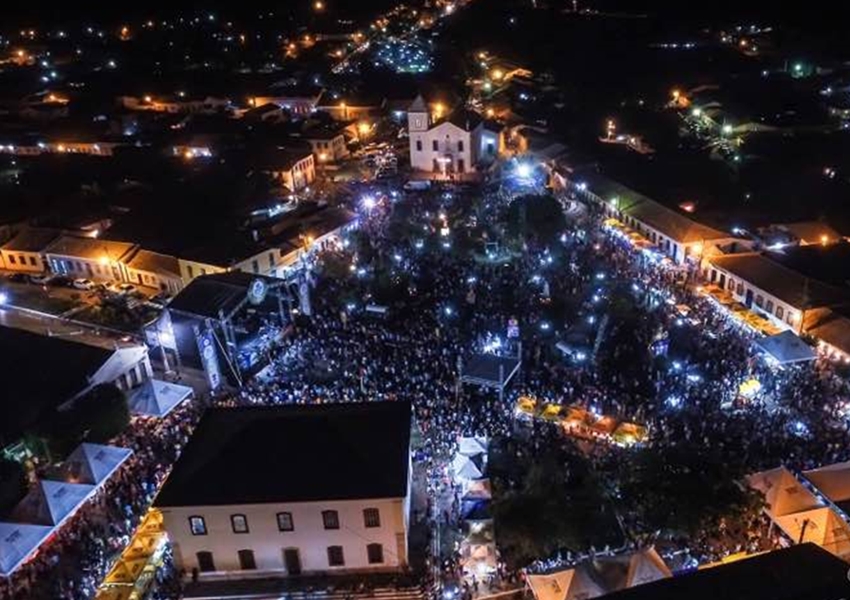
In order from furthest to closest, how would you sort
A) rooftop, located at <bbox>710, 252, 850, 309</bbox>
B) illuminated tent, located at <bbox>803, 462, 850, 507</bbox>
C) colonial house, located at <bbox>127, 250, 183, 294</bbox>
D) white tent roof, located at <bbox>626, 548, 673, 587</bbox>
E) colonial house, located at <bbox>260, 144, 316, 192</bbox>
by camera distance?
1. colonial house, located at <bbox>260, 144, 316, 192</bbox>
2. colonial house, located at <bbox>127, 250, 183, 294</bbox>
3. rooftop, located at <bbox>710, 252, 850, 309</bbox>
4. illuminated tent, located at <bbox>803, 462, 850, 507</bbox>
5. white tent roof, located at <bbox>626, 548, 673, 587</bbox>

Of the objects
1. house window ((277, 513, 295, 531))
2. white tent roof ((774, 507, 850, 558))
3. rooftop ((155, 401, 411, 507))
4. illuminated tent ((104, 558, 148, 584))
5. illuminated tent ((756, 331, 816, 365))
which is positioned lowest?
illuminated tent ((104, 558, 148, 584))

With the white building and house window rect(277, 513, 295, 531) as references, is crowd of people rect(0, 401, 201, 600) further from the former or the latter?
house window rect(277, 513, 295, 531)

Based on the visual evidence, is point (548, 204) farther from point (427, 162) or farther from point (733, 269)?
point (427, 162)

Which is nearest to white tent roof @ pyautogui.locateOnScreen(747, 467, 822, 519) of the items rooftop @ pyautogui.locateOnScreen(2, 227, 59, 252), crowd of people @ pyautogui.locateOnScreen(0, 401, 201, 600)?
crowd of people @ pyautogui.locateOnScreen(0, 401, 201, 600)

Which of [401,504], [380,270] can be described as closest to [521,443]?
[401,504]

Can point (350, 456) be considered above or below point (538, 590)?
above

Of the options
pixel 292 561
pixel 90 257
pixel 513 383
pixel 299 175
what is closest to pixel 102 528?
pixel 292 561

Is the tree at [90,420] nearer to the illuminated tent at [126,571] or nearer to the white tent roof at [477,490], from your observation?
the illuminated tent at [126,571]
